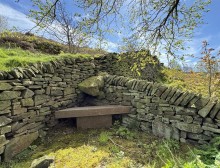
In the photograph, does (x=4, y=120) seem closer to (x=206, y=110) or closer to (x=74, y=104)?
(x=74, y=104)

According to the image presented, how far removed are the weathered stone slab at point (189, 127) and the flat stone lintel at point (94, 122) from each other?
1.98m

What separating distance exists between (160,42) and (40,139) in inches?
169

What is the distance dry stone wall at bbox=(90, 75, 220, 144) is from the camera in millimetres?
4301

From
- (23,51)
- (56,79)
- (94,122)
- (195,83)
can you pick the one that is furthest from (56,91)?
(195,83)

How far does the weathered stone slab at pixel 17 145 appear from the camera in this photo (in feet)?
13.6

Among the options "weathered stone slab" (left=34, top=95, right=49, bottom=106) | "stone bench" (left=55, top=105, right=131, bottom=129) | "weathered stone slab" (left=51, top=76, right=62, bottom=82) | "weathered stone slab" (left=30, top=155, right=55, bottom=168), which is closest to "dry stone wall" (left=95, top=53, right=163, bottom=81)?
"weathered stone slab" (left=51, top=76, right=62, bottom=82)

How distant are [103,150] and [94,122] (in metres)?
1.47

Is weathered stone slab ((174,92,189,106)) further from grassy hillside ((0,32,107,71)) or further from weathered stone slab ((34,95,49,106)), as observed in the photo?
grassy hillside ((0,32,107,71))

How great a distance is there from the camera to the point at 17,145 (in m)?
4.41

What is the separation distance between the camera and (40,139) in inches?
201

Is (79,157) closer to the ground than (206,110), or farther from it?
closer to the ground

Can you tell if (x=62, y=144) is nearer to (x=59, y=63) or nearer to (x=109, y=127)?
(x=109, y=127)

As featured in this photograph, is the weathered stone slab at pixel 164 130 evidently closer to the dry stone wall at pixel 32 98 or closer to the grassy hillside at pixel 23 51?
the dry stone wall at pixel 32 98

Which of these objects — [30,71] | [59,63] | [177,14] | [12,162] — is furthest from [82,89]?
[177,14]
